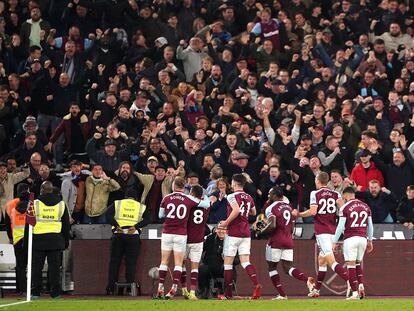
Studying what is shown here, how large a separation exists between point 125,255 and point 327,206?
15.2 ft

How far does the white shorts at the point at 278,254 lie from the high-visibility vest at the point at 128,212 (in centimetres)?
317

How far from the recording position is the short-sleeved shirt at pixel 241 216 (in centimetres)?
2341

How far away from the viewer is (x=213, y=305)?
21.5 metres

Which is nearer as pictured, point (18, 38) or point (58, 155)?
point (58, 155)

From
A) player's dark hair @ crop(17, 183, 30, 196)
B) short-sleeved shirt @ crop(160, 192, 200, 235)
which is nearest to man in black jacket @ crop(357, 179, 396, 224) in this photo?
short-sleeved shirt @ crop(160, 192, 200, 235)

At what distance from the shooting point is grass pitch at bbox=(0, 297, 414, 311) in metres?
20.8

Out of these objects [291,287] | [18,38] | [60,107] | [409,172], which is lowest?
[291,287]

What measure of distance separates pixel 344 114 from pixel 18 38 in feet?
28.4

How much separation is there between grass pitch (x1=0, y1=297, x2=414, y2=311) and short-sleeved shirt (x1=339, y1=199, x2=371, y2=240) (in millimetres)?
1476

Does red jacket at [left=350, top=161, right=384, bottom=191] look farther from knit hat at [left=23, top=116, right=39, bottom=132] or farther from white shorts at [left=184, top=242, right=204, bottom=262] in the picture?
knit hat at [left=23, top=116, right=39, bottom=132]

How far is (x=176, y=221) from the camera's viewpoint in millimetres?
23516

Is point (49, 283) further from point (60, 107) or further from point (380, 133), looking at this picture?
point (380, 133)

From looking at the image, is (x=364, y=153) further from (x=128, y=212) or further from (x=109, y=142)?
(x=109, y=142)

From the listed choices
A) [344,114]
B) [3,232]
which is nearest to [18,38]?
[3,232]
